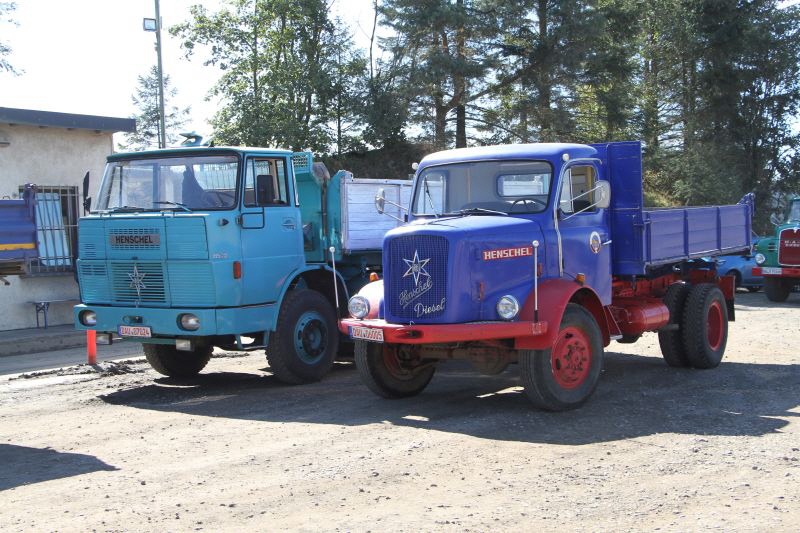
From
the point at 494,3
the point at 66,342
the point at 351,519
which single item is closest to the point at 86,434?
the point at 351,519

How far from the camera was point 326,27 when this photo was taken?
1246 inches

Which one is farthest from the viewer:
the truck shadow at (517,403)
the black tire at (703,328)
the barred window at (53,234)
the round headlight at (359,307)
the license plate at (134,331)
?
the barred window at (53,234)

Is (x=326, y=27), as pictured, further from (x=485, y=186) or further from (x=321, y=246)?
(x=485, y=186)

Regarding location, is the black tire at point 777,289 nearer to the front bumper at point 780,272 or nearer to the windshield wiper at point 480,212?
the front bumper at point 780,272

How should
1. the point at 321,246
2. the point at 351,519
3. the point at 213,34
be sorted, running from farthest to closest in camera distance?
the point at 213,34 → the point at 321,246 → the point at 351,519

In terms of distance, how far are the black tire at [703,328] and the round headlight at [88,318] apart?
738 centimetres

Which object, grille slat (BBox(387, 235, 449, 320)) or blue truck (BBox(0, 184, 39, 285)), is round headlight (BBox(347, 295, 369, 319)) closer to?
grille slat (BBox(387, 235, 449, 320))

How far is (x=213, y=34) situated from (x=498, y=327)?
88.7 ft

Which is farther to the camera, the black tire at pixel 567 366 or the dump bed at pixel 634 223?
the dump bed at pixel 634 223

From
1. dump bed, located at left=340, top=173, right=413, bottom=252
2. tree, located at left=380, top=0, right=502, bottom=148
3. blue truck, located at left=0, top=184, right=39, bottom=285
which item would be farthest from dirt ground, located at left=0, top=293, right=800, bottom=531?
tree, located at left=380, top=0, right=502, bottom=148

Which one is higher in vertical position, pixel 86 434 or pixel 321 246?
pixel 321 246

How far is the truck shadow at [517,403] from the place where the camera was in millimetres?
8055

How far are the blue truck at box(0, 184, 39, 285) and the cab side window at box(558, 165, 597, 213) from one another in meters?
5.68

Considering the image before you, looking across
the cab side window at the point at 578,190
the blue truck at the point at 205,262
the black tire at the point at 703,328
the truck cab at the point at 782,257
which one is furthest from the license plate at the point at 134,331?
the truck cab at the point at 782,257
